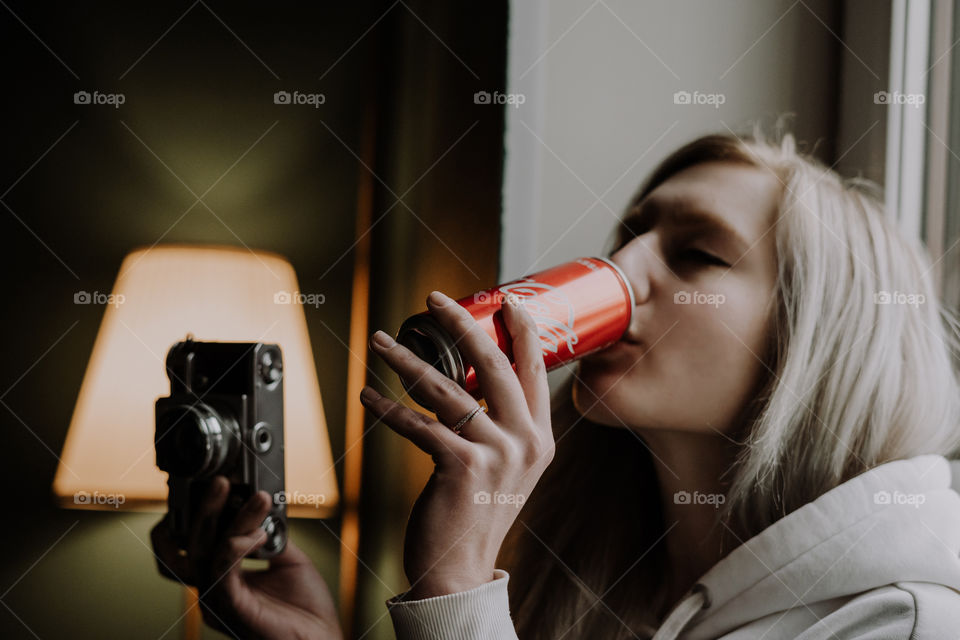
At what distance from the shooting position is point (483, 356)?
486 millimetres

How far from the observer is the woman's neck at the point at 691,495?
2.41 feet

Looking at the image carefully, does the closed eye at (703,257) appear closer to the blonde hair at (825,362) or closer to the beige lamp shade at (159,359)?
the blonde hair at (825,362)

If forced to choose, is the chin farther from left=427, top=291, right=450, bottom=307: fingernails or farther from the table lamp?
the table lamp

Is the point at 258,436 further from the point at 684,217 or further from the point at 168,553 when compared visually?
the point at 684,217

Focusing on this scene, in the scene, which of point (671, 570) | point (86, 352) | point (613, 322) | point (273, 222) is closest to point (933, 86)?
point (613, 322)

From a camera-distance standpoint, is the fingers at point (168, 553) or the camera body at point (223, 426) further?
the fingers at point (168, 553)

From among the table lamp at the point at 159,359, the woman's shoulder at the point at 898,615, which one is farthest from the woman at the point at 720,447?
the table lamp at the point at 159,359

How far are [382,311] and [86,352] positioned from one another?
489 millimetres

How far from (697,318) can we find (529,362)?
239 mm

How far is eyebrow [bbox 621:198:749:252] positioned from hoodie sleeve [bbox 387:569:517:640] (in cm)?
43

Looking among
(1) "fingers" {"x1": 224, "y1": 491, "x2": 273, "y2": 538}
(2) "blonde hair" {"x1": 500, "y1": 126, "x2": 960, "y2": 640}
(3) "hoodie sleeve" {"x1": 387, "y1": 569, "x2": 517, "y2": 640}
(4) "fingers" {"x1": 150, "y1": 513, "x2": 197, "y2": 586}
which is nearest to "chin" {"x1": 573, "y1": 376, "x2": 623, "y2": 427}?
(2) "blonde hair" {"x1": 500, "y1": 126, "x2": 960, "y2": 640}

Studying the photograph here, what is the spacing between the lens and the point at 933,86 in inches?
31.5

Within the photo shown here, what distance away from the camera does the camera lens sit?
554mm

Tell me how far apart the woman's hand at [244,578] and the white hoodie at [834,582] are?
19 cm
